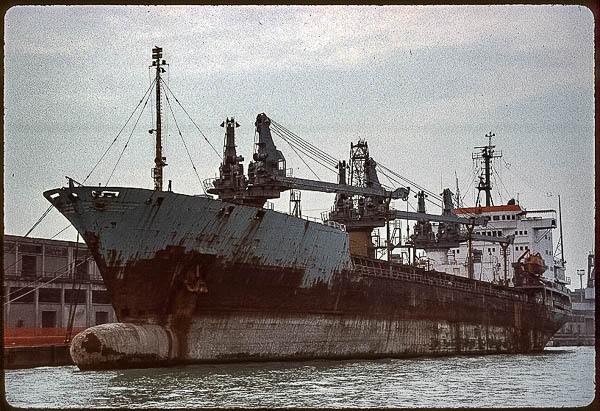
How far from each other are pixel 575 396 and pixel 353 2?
424 inches

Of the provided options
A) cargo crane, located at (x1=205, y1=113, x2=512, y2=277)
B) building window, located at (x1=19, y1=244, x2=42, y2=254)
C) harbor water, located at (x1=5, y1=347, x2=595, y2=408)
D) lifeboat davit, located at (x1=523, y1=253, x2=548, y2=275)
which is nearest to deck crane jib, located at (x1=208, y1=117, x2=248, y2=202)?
cargo crane, located at (x1=205, y1=113, x2=512, y2=277)

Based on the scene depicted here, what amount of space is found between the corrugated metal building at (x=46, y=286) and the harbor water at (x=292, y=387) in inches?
462

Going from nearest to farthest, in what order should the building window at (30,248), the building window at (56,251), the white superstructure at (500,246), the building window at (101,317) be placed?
the building window at (30,248) < the building window at (56,251) < the building window at (101,317) < the white superstructure at (500,246)

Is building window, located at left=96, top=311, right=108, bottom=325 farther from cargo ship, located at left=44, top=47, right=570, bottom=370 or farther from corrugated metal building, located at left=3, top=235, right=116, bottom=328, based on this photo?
cargo ship, located at left=44, top=47, right=570, bottom=370

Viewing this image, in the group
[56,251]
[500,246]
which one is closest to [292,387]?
[56,251]

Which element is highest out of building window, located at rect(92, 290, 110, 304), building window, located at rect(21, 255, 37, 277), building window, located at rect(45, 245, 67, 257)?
building window, located at rect(45, 245, 67, 257)

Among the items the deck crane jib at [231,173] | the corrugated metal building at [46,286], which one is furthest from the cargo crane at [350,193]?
the corrugated metal building at [46,286]

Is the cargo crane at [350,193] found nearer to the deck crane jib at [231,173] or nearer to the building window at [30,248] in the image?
the deck crane jib at [231,173]

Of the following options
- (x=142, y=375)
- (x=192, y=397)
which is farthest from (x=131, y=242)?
(x=192, y=397)

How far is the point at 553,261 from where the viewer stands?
48406 mm

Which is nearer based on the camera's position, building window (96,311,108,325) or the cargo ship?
the cargo ship

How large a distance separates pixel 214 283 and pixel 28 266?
49.8 feet

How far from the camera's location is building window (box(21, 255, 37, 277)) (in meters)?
33.1

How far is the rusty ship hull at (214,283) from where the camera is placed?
19750 millimetres
